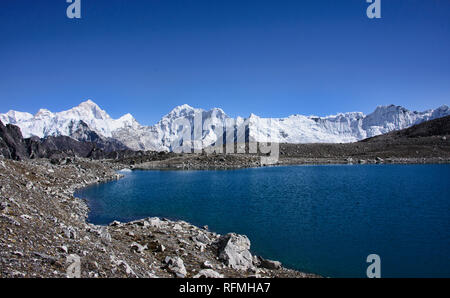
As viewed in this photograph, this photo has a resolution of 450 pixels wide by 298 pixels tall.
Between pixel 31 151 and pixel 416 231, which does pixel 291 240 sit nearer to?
pixel 416 231

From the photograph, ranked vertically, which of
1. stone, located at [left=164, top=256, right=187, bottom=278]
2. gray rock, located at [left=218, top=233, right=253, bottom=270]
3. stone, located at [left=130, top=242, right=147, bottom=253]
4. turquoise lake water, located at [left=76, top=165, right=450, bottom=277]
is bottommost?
turquoise lake water, located at [left=76, top=165, right=450, bottom=277]

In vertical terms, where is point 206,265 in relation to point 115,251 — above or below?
below

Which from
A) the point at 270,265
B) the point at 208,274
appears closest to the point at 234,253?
the point at 270,265

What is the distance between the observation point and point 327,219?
33281 mm

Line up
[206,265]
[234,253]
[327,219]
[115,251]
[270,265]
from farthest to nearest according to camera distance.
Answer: [327,219] → [270,265] → [234,253] → [206,265] → [115,251]

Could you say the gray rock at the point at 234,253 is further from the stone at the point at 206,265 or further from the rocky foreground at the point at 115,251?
the stone at the point at 206,265

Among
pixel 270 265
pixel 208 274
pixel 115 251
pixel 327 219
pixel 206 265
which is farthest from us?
pixel 327 219

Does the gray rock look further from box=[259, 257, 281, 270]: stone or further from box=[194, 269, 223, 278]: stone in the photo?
box=[194, 269, 223, 278]: stone

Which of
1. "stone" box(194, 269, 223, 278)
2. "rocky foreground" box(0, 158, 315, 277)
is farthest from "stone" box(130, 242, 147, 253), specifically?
"stone" box(194, 269, 223, 278)

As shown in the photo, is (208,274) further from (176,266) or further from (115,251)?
(115,251)

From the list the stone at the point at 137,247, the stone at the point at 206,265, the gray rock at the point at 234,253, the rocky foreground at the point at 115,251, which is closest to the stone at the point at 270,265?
the rocky foreground at the point at 115,251

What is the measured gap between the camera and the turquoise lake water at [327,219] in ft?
71.6

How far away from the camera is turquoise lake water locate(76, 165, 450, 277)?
21.8m
